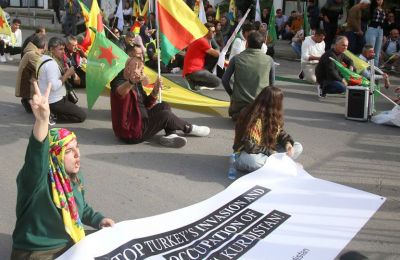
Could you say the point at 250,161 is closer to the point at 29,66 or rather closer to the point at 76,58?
the point at 29,66

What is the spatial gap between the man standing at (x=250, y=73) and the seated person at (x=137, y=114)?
89 centimetres

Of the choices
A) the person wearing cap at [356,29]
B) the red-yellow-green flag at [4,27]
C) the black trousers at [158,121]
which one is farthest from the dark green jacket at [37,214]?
the person wearing cap at [356,29]

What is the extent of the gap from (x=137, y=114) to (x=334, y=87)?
4410 mm

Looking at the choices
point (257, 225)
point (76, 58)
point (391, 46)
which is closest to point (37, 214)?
point (257, 225)

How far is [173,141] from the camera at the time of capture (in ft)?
22.6

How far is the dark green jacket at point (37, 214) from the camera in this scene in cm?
315

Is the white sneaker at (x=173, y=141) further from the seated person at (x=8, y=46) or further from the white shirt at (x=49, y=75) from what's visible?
the seated person at (x=8, y=46)

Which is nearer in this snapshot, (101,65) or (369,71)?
(101,65)

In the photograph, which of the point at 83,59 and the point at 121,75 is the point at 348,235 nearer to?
the point at 121,75

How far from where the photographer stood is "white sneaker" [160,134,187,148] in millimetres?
6887

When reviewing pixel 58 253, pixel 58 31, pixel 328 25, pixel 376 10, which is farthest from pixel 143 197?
pixel 58 31

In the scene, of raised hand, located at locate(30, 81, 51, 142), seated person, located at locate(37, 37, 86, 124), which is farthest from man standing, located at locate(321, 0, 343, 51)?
raised hand, located at locate(30, 81, 51, 142)

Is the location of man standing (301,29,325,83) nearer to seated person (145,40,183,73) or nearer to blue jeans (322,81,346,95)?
blue jeans (322,81,346,95)

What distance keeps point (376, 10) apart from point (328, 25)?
2097 mm
